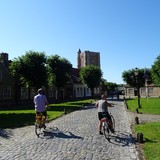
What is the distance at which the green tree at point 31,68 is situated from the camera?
40781 millimetres

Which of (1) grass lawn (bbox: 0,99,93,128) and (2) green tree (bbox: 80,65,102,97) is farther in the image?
(2) green tree (bbox: 80,65,102,97)

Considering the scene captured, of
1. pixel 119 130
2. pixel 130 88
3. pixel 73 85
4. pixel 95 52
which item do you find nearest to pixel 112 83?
pixel 95 52

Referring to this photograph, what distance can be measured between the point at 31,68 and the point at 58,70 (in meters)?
11.8

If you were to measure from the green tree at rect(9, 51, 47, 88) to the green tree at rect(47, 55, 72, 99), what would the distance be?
34.2ft

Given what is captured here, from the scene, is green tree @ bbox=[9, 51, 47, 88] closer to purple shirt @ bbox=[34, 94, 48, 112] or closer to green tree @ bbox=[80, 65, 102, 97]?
green tree @ bbox=[80, 65, 102, 97]

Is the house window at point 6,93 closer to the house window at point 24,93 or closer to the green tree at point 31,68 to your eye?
the house window at point 24,93

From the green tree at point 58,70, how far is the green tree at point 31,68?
1042 centimetres

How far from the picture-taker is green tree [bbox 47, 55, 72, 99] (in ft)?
172

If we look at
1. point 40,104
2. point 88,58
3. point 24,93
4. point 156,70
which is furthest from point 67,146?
point 88,58

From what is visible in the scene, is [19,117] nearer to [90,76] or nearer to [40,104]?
[40,104]

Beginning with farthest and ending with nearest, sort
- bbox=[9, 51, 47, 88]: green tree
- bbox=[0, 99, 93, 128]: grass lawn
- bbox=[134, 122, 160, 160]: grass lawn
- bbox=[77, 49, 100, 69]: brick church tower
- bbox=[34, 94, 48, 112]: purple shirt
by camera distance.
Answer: bbox=[77, 49, 100, 69]: brick church tower
bbox=[9, 51, 47, 88]: green tree
bbox=[0, 99, 93, 128]: grass lawn
bbox=[34, 94, 48, 112]: purple shirt
bbox=[134, 122, 160, 160]: grass lawn

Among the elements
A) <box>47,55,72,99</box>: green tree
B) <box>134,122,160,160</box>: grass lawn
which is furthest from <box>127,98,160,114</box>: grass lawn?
<box>47,55,72,99</box>: green tree

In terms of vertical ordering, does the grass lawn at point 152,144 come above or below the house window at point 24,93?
below

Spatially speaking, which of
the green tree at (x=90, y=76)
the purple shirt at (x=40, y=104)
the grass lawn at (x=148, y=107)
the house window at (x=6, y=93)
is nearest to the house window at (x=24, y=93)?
the house window at (x=6, y=93)
